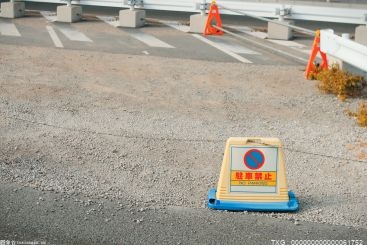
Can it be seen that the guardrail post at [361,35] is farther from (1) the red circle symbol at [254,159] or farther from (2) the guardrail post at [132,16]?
(1) the red circle symbol at [254,159]

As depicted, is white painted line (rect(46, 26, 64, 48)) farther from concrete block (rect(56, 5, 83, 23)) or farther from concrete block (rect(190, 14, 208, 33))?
concrete block (rect(190, 14, 208, 33))

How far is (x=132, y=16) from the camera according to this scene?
17438mm

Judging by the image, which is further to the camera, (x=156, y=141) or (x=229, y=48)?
(x=229, y=48)

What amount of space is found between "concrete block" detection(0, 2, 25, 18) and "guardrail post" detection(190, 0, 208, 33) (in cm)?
498

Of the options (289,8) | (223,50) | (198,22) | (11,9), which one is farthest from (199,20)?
(11,9)

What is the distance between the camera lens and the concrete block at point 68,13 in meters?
18.1

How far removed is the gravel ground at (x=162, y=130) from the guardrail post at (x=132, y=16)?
175 inches

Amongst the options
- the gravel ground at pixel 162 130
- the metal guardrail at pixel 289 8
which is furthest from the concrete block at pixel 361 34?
the gravel ground at pixel 162 130

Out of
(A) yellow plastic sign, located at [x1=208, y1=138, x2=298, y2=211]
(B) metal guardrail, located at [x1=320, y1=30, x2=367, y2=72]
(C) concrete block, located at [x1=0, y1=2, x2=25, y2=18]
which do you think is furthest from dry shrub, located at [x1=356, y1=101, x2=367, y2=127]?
(C) concrete block, located at [x1=0, y1=2, x2=25, y2=18]

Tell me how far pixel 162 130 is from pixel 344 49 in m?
3.73

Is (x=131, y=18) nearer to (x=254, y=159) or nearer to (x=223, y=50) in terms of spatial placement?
(x=223, y=50)

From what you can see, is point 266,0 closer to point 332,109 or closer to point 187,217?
point 332,109

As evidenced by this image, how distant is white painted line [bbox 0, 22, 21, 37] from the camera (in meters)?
15.9

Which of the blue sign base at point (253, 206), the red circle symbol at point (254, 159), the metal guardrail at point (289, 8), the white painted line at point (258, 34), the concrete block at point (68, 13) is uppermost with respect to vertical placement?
the metal guardrail at point (289, 8)
